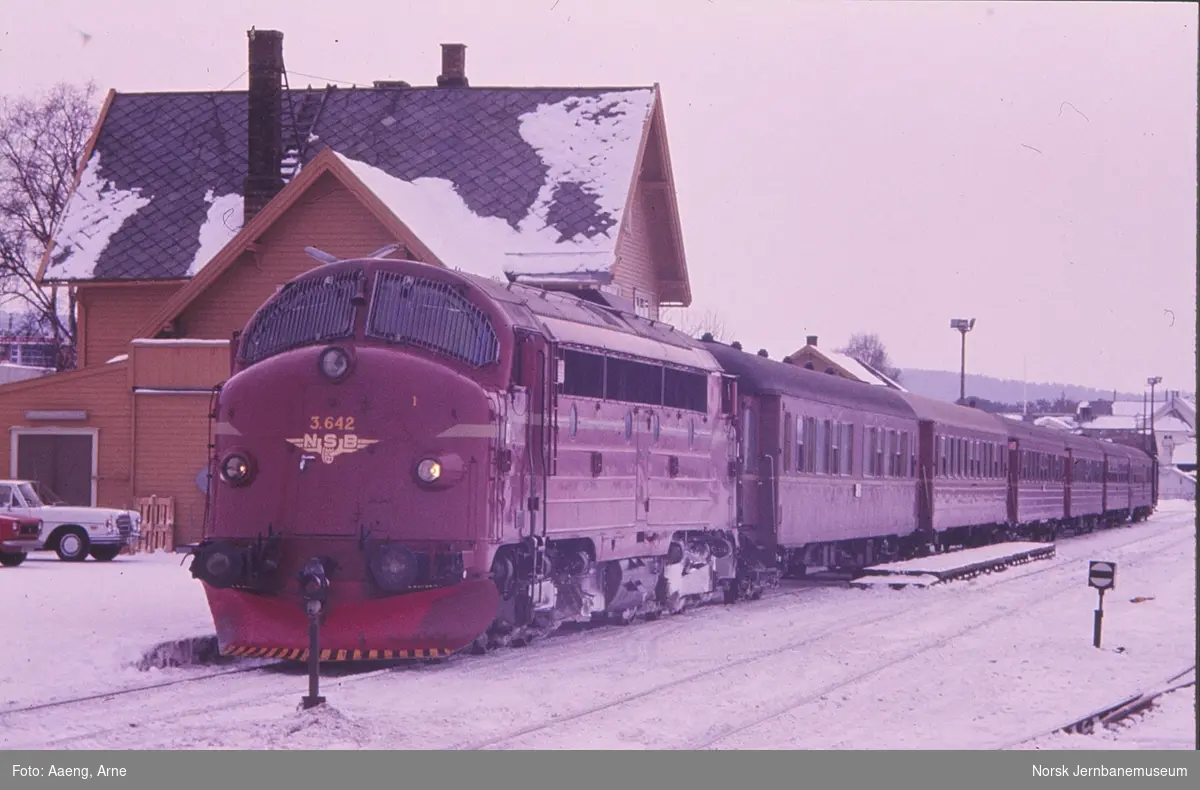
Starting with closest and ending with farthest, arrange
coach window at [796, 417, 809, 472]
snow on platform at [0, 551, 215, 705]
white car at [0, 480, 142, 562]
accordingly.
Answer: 1. snow on platform at [0, 551, 215, 705]
2. coach window at [796, 417, 809, 472]
3. white car at [0, 480, 142, 562]

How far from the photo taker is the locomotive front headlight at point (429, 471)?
14203 mm

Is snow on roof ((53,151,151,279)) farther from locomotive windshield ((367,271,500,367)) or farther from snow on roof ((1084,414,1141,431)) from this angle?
snow on roof ((1084,414,1141,431))

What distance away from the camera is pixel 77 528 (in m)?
29.6

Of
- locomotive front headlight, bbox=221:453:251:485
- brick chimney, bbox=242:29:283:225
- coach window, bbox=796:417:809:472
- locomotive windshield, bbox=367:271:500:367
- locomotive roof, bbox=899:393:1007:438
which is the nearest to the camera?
locomotive front headlight, bbox=221:453:251:485

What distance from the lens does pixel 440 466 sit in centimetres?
Answer: 1422

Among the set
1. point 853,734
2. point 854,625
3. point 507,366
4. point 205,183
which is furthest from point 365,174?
point 853,734

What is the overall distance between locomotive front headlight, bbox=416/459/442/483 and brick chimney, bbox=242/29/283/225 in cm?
2073

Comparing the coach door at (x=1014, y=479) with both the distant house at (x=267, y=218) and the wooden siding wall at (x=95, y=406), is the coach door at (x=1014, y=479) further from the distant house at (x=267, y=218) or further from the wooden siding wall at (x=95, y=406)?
the wooden siding wall at (x=95, y=406)

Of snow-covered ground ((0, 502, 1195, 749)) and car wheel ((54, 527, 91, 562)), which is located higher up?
car wheel ((54, 527, 91, 562))

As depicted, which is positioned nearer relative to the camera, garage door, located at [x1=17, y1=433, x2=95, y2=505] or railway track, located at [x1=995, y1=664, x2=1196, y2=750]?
railway track, located at [x1=995, y1=664, x2=1196, y2=750]

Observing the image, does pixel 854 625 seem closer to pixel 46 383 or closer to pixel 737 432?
pixel 737 432

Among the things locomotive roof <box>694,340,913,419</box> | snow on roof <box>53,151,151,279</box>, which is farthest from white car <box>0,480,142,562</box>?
locomotive roof <box>694,340,913,419</box>

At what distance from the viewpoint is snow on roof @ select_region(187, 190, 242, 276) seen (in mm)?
33562

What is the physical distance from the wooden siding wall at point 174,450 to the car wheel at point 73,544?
112 inches
